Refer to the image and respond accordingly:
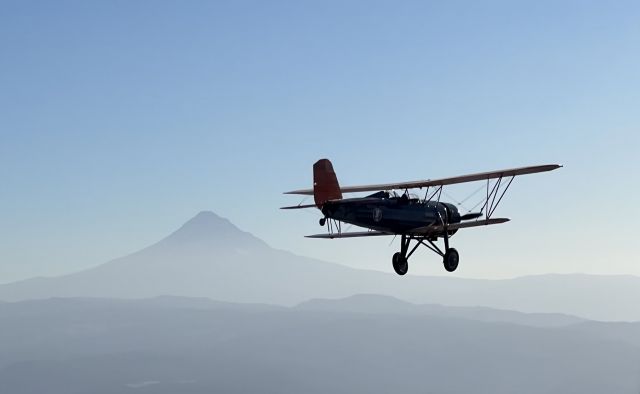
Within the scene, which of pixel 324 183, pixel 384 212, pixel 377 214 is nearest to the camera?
pixel 377 214

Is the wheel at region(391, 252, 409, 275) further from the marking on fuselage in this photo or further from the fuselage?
the marking on fuselage

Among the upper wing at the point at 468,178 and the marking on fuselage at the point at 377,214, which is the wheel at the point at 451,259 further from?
the marking on fuselage at the point at 377,214

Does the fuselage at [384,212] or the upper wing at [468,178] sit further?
the fuselage at [384,212]

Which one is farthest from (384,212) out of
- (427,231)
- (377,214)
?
(427,231)

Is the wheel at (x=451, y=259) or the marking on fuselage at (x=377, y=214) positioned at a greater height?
the marking on fuselage at (x=377, y=214)

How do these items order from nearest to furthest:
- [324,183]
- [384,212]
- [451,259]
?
[384,212]
[324,183]
[451,259]

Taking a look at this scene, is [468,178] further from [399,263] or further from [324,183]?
[324,183]
